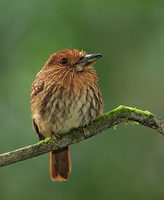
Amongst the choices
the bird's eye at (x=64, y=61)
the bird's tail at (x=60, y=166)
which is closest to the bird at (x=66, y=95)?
the bird's eye at (x=64, y=61)

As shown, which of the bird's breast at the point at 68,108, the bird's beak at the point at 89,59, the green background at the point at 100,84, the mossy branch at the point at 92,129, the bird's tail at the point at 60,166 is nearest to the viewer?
the mossy branch at the point at 92,129

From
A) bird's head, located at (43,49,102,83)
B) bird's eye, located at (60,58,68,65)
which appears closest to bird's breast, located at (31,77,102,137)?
bird's head, located at (43,49,102,83)

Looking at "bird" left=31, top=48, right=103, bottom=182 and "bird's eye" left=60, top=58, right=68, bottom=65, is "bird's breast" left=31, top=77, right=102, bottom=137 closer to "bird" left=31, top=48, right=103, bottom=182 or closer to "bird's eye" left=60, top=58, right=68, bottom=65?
"bird" left=31, top=48, right=103, bottom=182

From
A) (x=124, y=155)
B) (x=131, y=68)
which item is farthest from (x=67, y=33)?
(x=124, y=155)

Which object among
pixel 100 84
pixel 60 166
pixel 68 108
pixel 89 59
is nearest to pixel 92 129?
pixel 68 108

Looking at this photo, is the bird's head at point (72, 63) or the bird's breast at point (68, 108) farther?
the bird's head at point (72, 63)

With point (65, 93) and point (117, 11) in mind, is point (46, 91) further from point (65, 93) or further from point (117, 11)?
point (117, 11)

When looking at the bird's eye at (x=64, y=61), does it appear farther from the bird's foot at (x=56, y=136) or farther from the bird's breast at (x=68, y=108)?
the bird's foot at (x=56, y=136)
